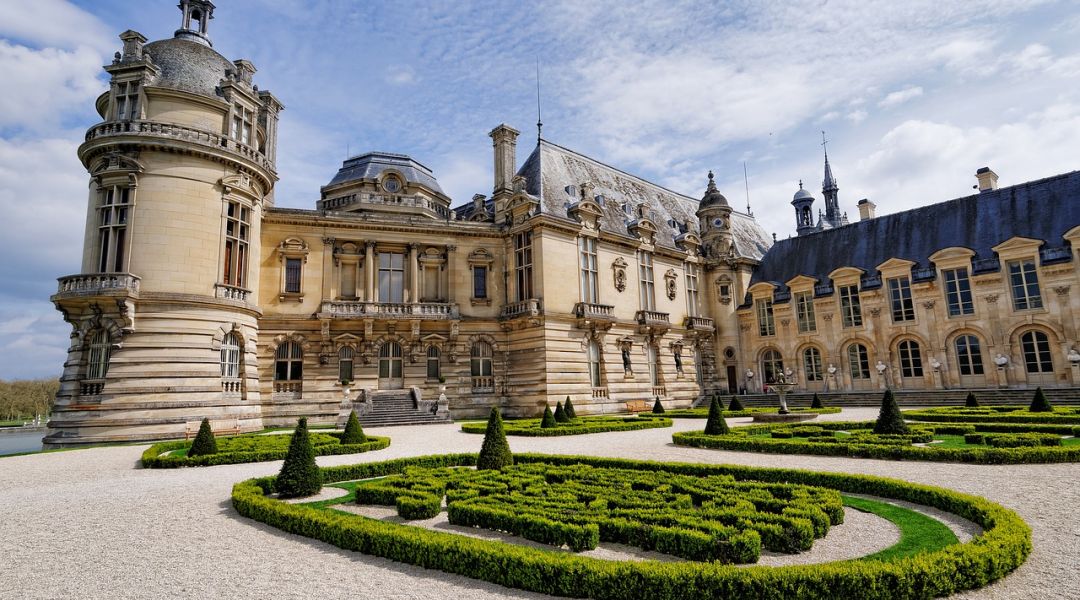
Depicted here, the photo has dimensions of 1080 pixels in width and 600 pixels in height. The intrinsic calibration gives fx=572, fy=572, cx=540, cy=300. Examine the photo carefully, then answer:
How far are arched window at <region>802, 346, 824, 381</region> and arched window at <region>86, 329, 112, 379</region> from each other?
138 ft

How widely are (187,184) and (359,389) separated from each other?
1341cm

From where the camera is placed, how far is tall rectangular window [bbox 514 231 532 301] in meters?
35.7

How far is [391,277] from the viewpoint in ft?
115

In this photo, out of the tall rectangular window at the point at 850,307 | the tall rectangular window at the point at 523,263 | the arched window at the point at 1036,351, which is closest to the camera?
the arched window at the point at 1036,351

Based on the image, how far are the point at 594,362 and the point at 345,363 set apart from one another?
15.2 meters

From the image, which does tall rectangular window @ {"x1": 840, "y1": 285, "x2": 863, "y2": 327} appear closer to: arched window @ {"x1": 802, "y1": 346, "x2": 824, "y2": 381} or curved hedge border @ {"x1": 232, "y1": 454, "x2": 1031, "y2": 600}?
arched window @ {"x1": 802, "y1": 346, "x2": 824, "y2": 381}

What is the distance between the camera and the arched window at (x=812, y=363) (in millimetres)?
41625

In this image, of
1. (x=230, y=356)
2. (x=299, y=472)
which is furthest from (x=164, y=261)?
(x=299, y=472)

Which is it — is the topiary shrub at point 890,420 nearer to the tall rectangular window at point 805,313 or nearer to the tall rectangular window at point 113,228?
the tall rectangular window at point 805,313

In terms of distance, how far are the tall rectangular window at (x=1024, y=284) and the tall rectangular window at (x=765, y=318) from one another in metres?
14.7

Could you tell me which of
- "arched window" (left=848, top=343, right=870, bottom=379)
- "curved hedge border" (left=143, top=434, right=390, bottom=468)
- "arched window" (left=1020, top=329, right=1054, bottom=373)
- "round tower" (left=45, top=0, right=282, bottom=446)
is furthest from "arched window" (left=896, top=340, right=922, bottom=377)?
"round tower" (left=45, top=0, right=282, bottom=446)

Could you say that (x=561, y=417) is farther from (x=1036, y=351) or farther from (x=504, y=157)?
(x=1036, y=351)

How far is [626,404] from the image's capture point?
122ft

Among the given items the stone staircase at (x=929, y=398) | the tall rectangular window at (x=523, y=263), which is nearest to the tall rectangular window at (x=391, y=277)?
the tall rectangular window at (x=523, y=263)
